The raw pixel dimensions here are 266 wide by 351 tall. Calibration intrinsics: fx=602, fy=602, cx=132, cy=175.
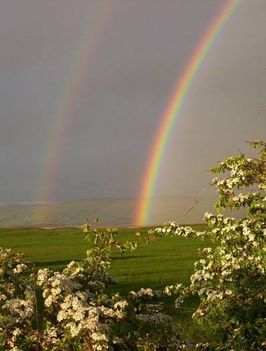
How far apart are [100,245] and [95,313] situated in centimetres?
191

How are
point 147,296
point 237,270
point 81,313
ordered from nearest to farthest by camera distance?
point 81,313 → point 147,296 → point 237,270

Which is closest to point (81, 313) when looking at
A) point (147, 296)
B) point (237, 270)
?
point (147, 296)

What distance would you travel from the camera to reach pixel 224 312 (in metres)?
9.52

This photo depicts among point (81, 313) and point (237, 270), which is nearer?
point (81, 313)

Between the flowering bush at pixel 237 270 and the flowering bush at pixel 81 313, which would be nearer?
the flowering bush at pixel 81 313

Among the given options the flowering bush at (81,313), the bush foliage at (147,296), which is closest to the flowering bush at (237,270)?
the bush foliage at (147,296)

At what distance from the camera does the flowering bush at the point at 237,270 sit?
948 centimetres

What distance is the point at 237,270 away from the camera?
9.86 meters

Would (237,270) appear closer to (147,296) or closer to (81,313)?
(147,296)

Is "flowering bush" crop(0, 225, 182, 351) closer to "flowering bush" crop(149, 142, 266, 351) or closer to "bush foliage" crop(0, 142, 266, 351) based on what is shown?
"bush foliage" crop(0, 142, 266, 351)

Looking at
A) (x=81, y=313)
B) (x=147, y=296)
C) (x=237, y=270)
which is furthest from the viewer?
(x=237, y=270)

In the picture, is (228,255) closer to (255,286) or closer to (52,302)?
(255,286)

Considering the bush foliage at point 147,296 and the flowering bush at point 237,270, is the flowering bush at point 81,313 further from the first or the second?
the flowering bush at point 237,270

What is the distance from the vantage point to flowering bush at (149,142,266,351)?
948 centimetres
